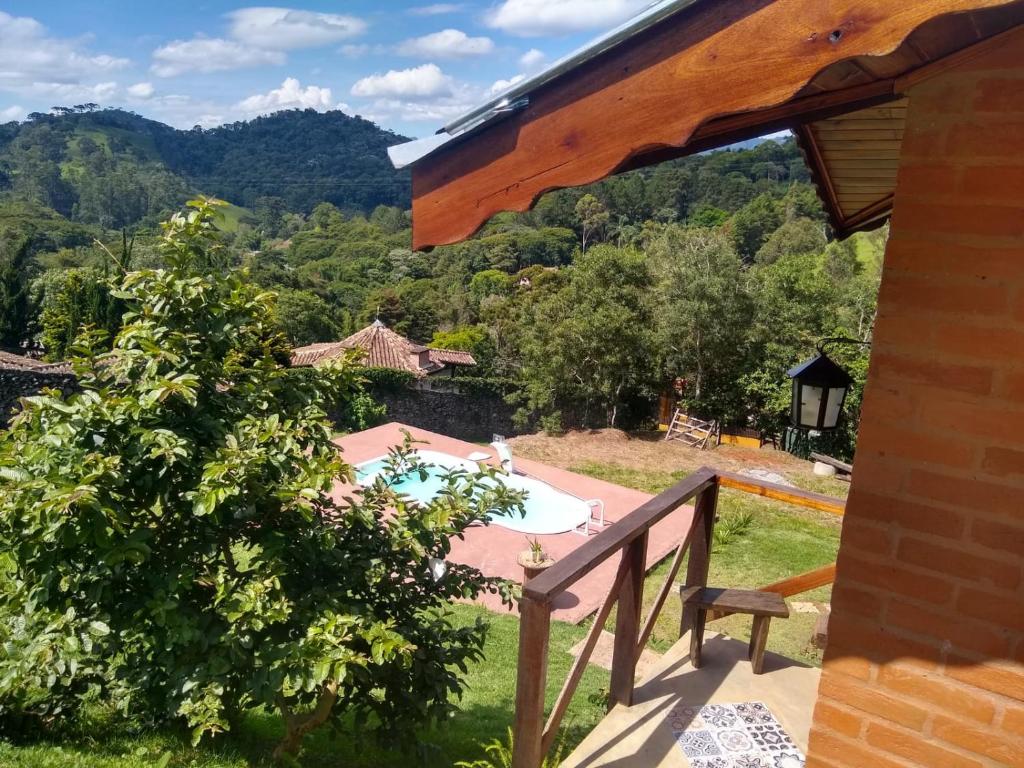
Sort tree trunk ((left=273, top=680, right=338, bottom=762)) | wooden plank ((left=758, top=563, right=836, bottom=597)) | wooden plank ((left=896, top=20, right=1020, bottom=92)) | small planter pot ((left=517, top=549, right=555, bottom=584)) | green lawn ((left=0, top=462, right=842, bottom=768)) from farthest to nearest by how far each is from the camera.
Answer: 1. small planter pot ((left=517, top=549, right=555, bottom=584))
2. wooden plank ((left=758, top=563, right=836, bottom=597))
3. green lawn ((left=0, top=462, right=842, bottom=768))
4. tree trunk ((left=273, top=680, right=338, bottom=762))
5. wooden plank ((left=896, top=20, right=1020, bottom=92))

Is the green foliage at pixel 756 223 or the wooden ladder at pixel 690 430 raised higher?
the green foliage at pixel 756 223

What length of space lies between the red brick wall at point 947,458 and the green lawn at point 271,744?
8.25 feet

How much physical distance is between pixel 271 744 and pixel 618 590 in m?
2.23

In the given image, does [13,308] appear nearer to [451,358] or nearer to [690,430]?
[451,358]

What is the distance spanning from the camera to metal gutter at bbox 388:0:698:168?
1.16 meters

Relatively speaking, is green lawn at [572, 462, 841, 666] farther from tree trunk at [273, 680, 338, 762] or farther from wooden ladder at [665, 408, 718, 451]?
wooden ladder at [665, 408, 718, 451]

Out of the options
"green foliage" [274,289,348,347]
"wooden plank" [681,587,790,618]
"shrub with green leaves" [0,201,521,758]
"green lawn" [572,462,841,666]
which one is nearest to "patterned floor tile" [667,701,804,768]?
"wooden plank" [681,587,790,618]

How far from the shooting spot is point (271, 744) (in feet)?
12.4

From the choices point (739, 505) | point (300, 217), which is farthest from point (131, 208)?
point (739, 505)

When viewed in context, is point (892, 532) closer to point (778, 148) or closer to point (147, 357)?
point (147, 357)

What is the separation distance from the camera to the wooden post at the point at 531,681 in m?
2.38

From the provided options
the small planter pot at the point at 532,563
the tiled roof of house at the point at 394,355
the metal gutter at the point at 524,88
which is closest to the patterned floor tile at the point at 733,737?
the metal gutter at the point at 524,88

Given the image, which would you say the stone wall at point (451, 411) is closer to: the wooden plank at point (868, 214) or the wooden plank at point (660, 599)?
the wooden plank at point (868, 214)

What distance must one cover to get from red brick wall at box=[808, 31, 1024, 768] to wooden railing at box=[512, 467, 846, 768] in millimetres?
984
